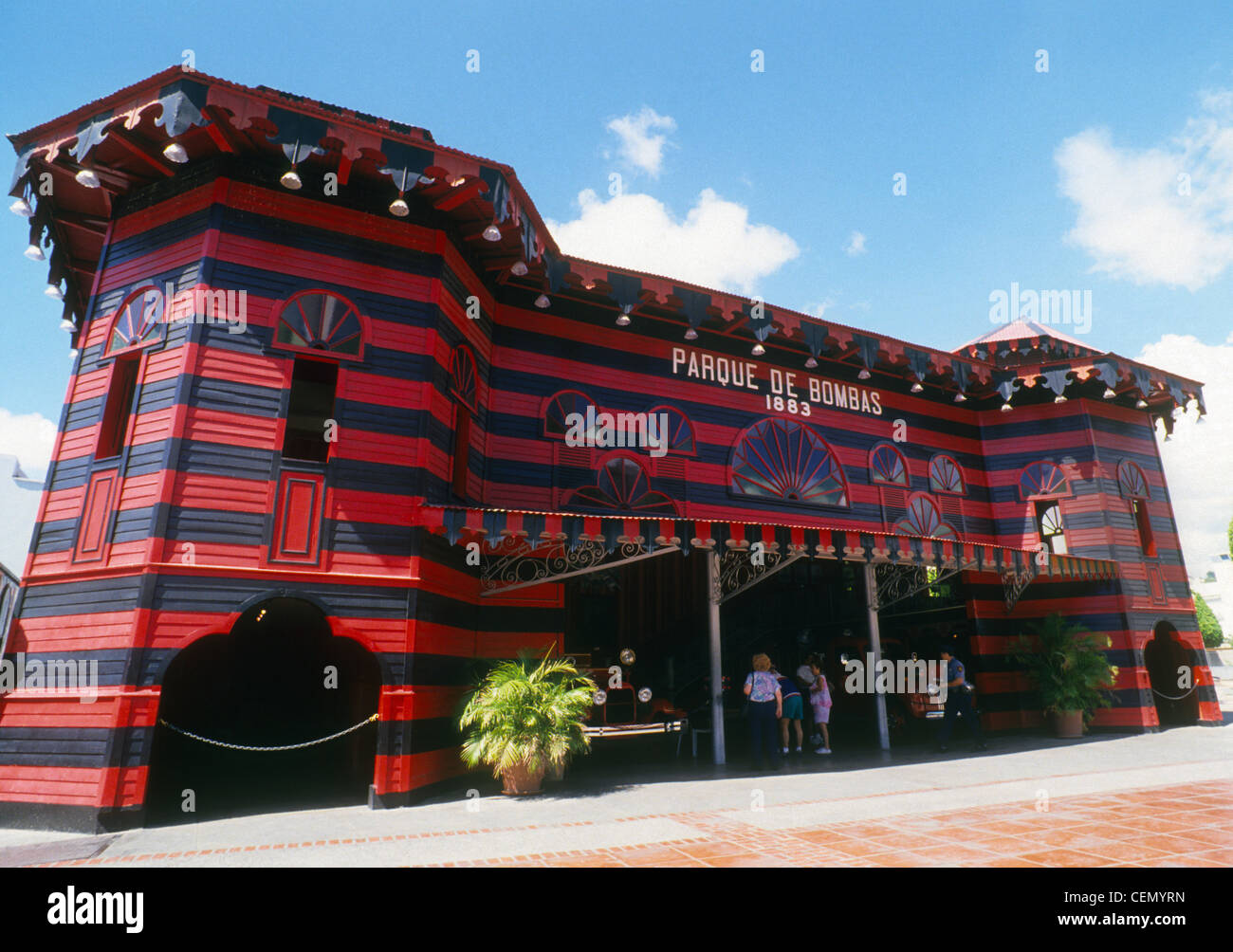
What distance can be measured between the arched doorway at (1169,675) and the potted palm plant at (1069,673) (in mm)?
2558

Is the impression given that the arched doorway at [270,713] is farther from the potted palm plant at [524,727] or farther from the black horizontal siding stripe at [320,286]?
the black horizontal siding stripe at [320,286]

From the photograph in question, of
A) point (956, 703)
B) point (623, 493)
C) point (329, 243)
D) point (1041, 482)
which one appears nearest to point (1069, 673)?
point (956, 703)

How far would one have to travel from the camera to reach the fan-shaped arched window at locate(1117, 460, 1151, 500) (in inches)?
691

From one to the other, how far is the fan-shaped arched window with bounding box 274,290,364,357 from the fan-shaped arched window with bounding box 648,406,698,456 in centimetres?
603

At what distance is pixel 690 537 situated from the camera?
1020 centimetres

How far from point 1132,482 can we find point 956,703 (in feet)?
30.5

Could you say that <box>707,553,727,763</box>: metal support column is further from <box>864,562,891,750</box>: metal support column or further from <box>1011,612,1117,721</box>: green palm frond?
<box>1011,612,1117,721</box>: green palm frond

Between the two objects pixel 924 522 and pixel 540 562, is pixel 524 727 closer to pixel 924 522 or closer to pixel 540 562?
pixel 540 562

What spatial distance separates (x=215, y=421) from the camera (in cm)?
895

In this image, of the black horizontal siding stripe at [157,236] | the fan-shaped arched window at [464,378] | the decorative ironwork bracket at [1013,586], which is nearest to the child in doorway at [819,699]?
the decorative ironwork bracket at [1013,586]

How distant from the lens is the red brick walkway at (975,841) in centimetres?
541
